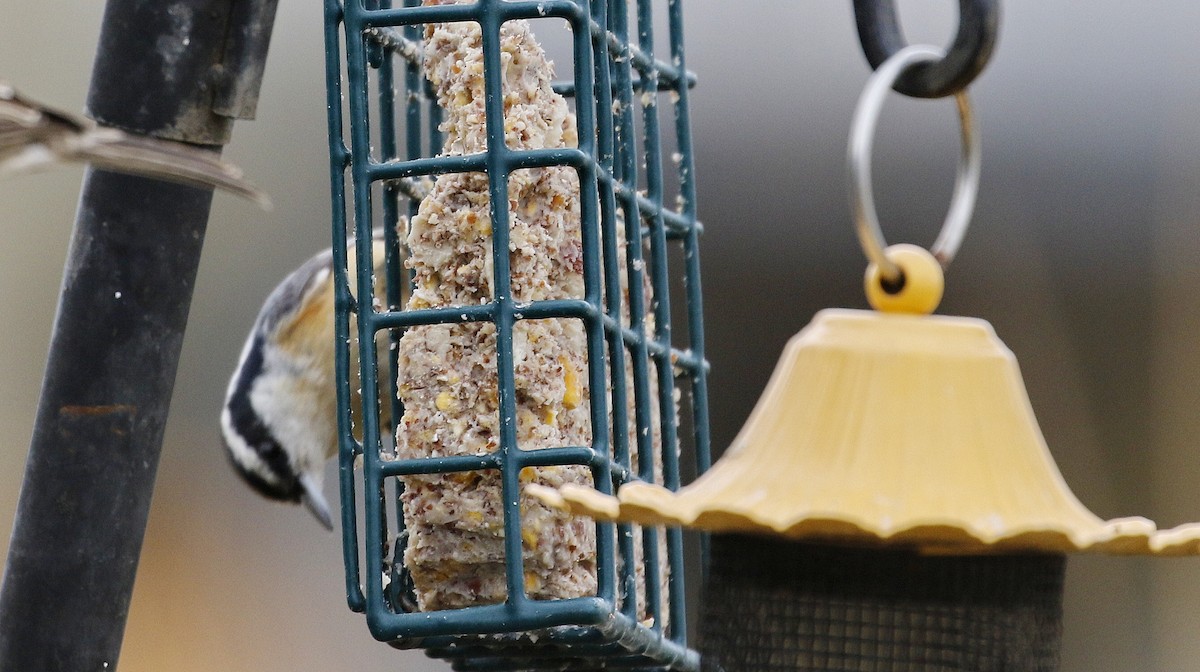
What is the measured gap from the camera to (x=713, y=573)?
1.63 m

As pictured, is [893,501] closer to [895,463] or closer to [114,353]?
[895,463]

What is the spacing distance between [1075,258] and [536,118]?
3142 millimetres

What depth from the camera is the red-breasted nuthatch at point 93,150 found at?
184 centimetres

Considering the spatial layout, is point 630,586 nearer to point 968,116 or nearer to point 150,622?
point 968,116

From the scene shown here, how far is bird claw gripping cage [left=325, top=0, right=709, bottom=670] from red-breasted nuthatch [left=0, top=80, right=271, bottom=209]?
0.31 metres

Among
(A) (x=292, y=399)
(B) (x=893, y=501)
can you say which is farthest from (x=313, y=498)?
(B) (x=893, y=501)

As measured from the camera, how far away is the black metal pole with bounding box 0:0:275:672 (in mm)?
1886

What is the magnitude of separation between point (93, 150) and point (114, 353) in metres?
0.24

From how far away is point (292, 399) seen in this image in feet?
12.9

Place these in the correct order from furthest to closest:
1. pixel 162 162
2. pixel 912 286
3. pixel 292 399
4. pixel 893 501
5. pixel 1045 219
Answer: pixel 1045 219
pixel 292 399
pixel 162 162
pixel 912 286
pixel 893 501

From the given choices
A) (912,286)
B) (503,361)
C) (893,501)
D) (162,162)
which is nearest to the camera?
(893,501)

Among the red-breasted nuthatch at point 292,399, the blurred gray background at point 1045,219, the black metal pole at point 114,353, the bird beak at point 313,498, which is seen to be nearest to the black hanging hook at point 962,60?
the black metal pole at point 114,353

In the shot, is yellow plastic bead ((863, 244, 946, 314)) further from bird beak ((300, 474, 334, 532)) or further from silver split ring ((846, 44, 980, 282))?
bird beak ((300, 474, 334, 532))

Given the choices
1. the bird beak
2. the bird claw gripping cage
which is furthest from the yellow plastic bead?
the bird beak
